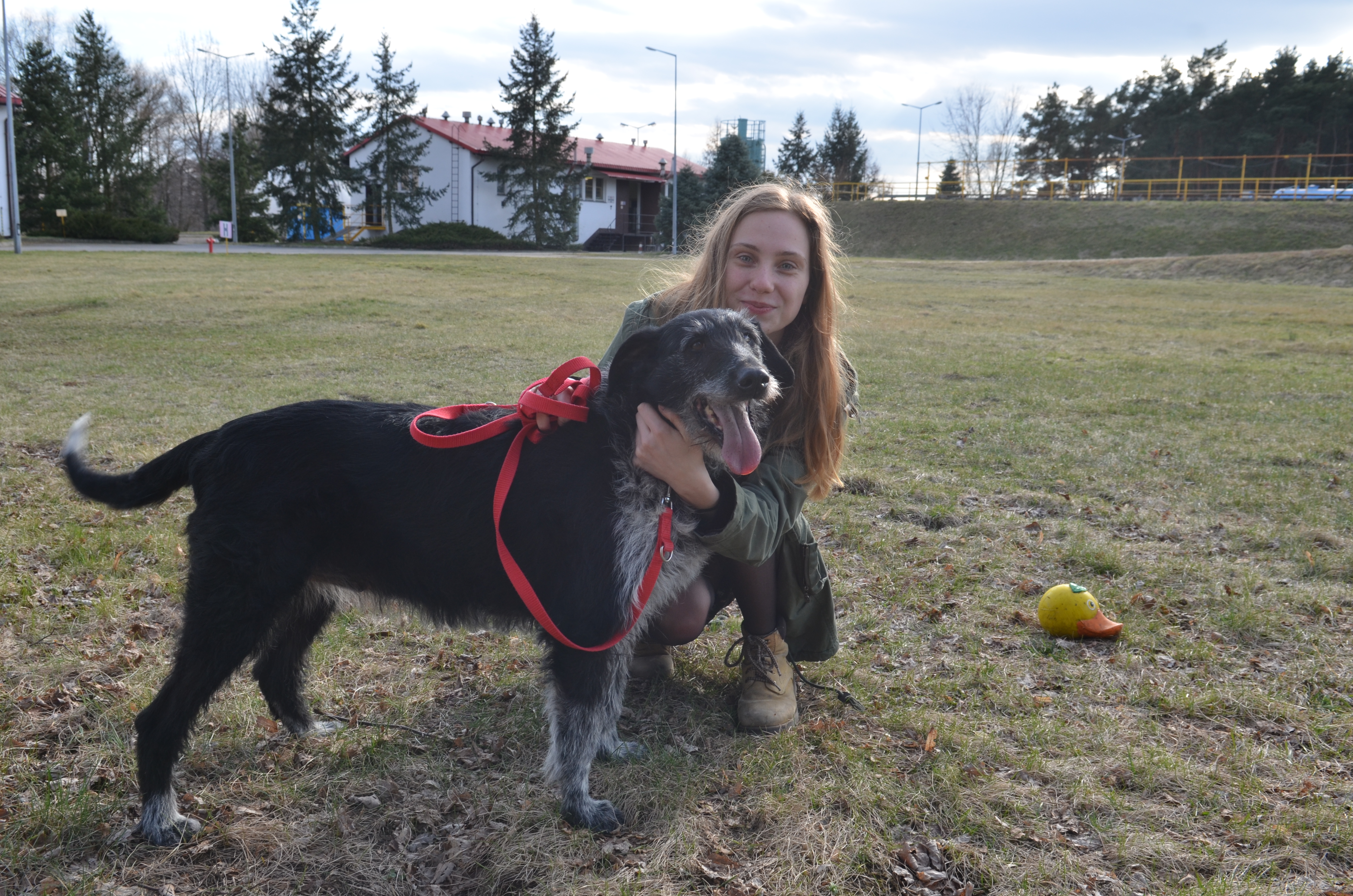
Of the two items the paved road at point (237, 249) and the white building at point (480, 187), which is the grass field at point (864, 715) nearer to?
the paved road at point (237, 249)

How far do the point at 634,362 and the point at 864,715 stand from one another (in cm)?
185

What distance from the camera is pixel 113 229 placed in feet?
118

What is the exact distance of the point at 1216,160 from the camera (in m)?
54.3

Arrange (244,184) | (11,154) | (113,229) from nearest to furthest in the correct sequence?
(11,154), (113,229), (244,184)

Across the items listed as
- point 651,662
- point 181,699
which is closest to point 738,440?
point 651,662

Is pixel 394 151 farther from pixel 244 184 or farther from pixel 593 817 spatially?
pixel 593 817

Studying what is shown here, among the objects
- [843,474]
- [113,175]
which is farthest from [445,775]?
[113,175]

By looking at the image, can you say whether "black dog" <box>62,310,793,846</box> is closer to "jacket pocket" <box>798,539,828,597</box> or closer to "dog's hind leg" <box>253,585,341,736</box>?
"dog's hind leg" <box>253,585,341,736</box>

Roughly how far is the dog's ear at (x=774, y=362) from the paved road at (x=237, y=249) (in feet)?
98.2

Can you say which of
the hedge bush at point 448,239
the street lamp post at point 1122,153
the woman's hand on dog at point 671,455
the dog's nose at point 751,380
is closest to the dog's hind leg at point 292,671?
the woman's hand on dog at point 671,455

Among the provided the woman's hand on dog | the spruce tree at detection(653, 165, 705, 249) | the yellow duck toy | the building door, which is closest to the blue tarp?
the spruce tree at detection(653, 165, 705, 249)

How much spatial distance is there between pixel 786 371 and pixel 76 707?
10.1 feet

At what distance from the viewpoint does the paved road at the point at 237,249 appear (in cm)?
2917

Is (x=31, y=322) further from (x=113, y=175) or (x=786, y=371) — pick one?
(x=113, y=175)
